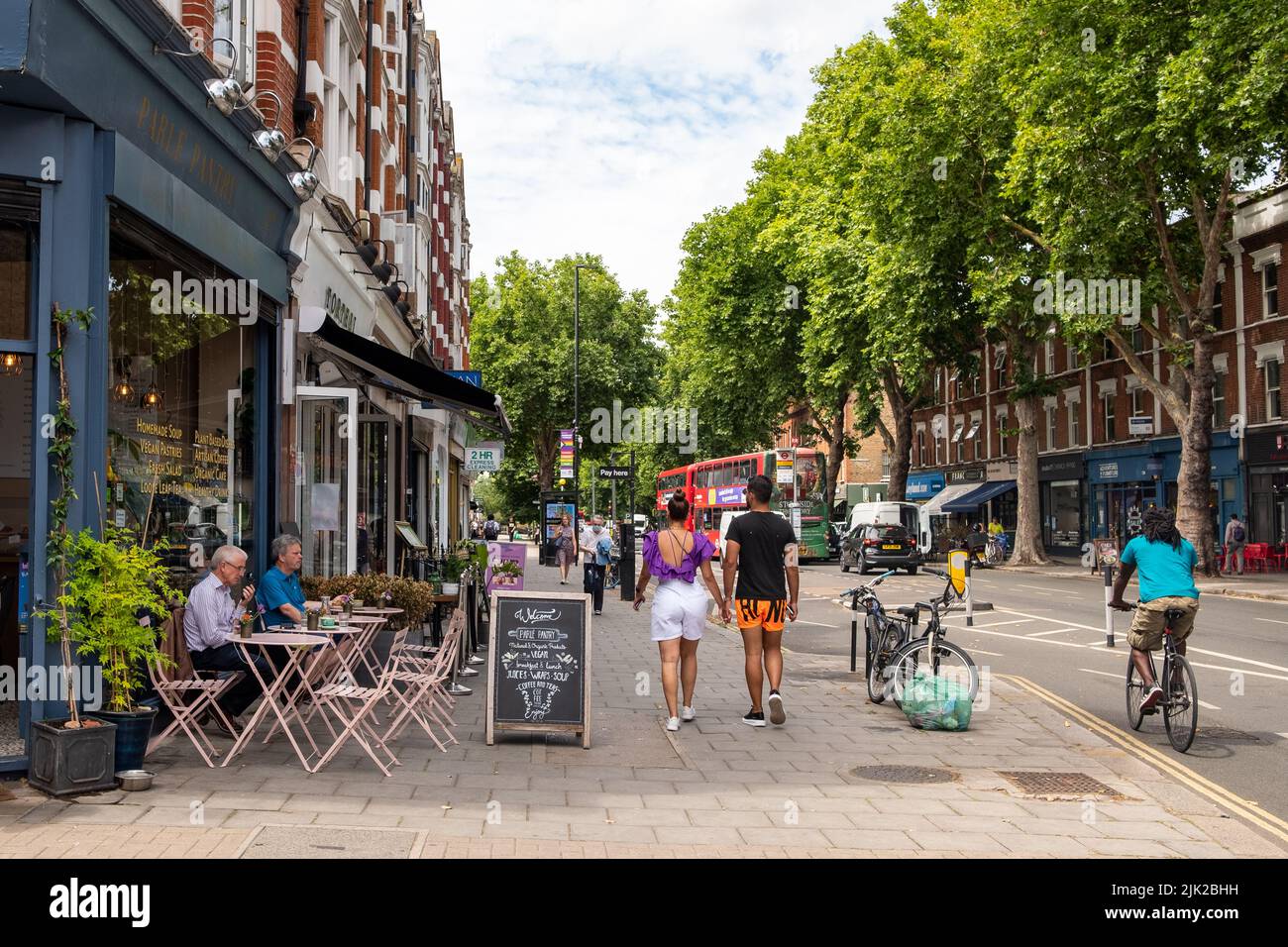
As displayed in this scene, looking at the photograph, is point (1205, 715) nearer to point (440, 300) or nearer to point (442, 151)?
point (440, 300)

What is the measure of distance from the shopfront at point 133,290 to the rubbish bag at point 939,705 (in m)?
5.92

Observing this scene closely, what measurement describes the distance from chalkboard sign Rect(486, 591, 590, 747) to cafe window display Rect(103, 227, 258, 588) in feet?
8.78

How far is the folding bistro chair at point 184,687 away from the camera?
726cm

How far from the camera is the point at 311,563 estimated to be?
1362 centimetres

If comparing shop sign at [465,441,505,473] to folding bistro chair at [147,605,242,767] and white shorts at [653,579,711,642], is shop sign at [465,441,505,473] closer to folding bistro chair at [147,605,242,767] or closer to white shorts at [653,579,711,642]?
white shorts at [653,579,711,642]

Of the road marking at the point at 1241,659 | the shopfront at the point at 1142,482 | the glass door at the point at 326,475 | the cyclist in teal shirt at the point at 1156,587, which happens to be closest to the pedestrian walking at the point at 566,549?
the glass door at the point at 326,475

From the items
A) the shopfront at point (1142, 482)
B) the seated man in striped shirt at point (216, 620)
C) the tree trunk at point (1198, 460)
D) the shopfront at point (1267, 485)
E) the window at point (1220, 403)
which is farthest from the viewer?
the window at point (1220, 403)

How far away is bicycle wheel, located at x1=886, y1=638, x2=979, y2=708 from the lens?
364 inches

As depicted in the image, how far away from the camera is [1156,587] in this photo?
8.69 meters

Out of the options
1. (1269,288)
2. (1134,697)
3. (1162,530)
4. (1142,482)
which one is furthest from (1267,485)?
(1162,530)

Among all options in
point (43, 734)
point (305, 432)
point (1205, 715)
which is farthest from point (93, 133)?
point (1205, 715)

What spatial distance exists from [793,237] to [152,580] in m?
36.6

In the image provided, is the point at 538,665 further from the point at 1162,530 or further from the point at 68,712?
the point at 1162,530

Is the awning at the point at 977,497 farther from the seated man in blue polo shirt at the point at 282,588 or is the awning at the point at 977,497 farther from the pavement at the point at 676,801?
the seated man in blue polo shirt at the point at 282,588
